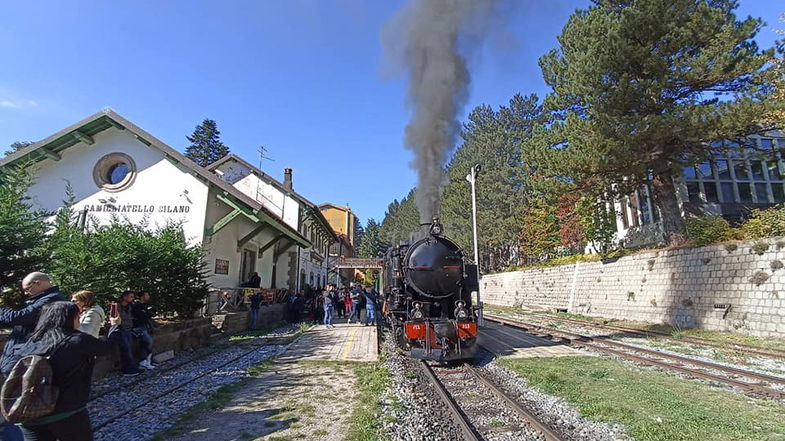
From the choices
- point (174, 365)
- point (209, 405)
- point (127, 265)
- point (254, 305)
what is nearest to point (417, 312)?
point (209, 405)

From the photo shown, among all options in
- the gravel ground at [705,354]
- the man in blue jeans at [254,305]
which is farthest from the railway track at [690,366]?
the man in blue jeans at [254,305]

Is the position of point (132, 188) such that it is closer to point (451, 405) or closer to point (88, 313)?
point (88, 313)

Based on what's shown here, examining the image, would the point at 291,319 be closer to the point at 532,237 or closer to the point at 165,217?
the point at 165,217

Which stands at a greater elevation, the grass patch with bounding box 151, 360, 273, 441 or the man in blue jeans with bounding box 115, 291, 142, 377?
the man in blue jeans with bounding box 115, 291, 142, 377

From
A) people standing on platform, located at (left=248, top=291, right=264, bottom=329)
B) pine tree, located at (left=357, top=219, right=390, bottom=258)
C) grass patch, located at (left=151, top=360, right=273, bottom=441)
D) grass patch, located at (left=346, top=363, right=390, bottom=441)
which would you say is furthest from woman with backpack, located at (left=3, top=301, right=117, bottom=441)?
pine tree, located at (left=357, top=219, right=390, bottom=258)

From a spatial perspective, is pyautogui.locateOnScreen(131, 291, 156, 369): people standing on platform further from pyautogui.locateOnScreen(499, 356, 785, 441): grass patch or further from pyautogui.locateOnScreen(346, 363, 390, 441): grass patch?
pyautogui.locateOnScreen(499, 356, 785, 441): grass patch

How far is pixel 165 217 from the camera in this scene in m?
12.8

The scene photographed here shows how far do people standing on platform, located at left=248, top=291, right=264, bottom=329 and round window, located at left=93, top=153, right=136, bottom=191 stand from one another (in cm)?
539

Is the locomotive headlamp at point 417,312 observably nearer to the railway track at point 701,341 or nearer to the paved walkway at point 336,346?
the paved walkway at point 336,346

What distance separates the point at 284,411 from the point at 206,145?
5443cm

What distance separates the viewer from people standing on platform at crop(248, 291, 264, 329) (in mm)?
13445

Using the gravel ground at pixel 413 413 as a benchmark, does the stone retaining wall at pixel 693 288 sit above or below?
above

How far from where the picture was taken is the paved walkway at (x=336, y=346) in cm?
879

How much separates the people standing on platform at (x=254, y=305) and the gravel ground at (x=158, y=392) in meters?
3.82
